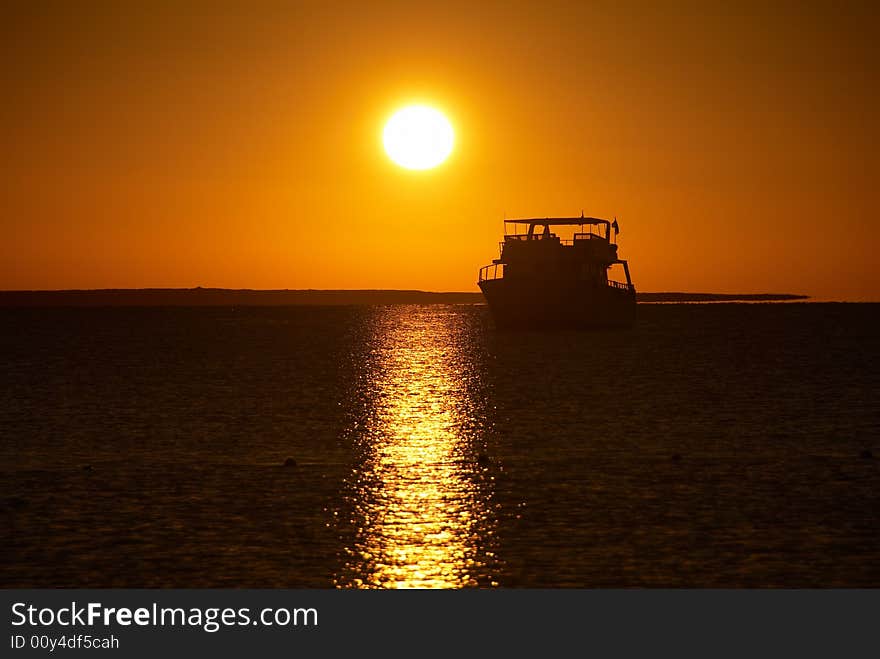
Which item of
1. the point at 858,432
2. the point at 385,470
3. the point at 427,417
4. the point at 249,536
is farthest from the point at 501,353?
the point at 249,536

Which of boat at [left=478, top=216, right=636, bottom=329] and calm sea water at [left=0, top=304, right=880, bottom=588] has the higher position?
boat at [left=478, top=216, right=636, bottom=329]

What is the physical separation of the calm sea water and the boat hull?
4887 cm

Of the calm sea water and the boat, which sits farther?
the boat

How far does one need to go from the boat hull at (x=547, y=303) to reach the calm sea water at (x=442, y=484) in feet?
160

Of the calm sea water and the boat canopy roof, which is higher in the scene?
the boat canopy roof

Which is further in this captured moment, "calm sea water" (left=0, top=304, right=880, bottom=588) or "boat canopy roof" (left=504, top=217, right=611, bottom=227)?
"boat canopy roof" (left=504, top=217, right=611, bottom=227)

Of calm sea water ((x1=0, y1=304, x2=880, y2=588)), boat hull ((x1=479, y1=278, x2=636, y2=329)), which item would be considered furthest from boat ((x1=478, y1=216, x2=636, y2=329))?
calm sea water ((x1=0, y1=304, x2=880, y2=588))

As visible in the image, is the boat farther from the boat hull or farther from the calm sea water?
the calm sea water

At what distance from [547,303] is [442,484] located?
82679 millimetres

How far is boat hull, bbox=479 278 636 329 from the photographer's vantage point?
105125 millimetres

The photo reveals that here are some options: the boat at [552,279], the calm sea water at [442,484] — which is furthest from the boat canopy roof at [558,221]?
the calm sea water at [442,484]

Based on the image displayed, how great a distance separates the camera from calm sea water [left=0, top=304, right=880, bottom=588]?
1653cm

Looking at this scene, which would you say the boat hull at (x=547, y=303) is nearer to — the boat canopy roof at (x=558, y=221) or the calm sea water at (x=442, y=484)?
the boat canopy roof at (x=558, y=221)

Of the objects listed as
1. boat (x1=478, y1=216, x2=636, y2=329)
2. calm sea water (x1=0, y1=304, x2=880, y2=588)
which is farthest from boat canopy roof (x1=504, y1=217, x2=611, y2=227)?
A: calm sea water (x1=0, y1=304, x2=880, y2=588)
